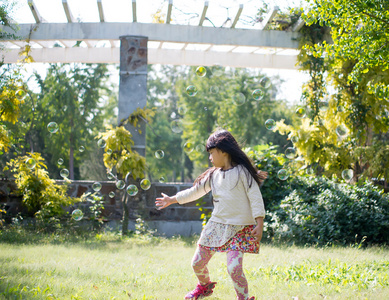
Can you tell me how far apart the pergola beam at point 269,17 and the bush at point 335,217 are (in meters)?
3.58

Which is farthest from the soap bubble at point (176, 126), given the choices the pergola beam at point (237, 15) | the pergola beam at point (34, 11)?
the pergola beam at point (34, 11)

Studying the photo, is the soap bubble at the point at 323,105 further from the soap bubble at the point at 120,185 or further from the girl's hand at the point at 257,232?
the girl's hand at the point at 257,232

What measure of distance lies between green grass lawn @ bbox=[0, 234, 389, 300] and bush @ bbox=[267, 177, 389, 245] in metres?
0.60

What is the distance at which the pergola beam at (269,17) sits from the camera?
8419 millimetres

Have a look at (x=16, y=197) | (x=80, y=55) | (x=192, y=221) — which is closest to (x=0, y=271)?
(x=16, y=197)

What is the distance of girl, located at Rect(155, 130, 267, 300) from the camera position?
3.27 m

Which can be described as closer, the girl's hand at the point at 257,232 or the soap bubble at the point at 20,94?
the girl's hand at the point at 257,232

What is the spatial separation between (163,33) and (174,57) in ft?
4.79

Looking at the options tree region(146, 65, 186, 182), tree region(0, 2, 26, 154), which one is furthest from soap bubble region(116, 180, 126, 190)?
tree region(146, 65, 186, 182)

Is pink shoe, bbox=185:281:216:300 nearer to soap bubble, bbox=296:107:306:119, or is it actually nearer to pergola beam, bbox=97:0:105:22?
soap bubble, bbox=296:107:306:119

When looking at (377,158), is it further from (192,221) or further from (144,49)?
(144,49)

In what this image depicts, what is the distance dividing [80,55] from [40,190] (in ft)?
12.1

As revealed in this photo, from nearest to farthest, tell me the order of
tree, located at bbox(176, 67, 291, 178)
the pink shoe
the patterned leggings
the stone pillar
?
the patterned leggings, the pink shoe, the stone pillar, tree, located at bbox(176, 67, 291, 178)

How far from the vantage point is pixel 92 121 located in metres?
23.0
